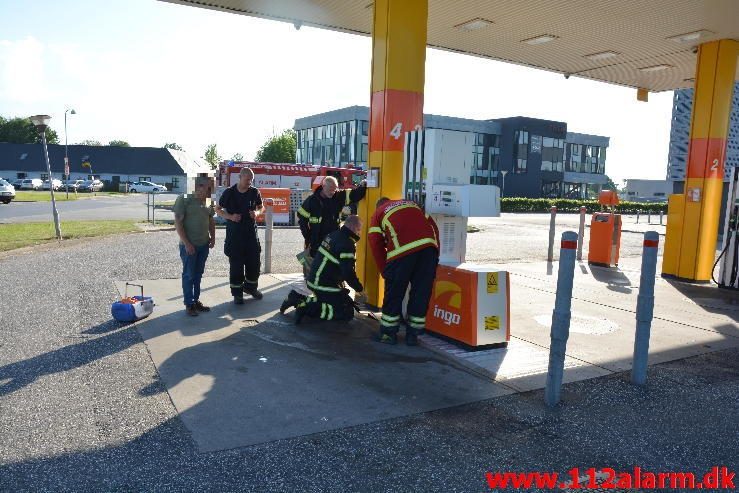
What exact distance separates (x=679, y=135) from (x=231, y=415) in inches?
2094

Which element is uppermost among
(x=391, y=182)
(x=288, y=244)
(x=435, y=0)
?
(x=435, y=0)

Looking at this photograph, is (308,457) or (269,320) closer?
(308,457)

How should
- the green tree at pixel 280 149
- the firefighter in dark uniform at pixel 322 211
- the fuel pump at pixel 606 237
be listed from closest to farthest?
the firefighter in dark uniform at pixel 322 211
the fuel pump at pixel 606 237
the green tree at pixel 280 149

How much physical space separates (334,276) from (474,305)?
1.68 meters

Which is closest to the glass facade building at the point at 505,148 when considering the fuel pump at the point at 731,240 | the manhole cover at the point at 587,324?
the fuel pump at the point at 731,240

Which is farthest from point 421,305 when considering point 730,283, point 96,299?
point 730,283

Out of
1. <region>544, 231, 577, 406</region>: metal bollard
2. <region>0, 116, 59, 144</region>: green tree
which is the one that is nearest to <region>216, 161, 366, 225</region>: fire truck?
<region>544, 231, 577, 406</region>: metal bollard

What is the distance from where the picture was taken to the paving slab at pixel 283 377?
13.1ft

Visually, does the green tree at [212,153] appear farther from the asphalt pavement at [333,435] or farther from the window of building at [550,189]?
the asphalt pavement at [333,435]

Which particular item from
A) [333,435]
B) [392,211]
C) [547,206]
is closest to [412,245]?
[392,211]

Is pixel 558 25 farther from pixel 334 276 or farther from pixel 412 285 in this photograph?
pixel 334 276

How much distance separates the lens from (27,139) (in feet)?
321

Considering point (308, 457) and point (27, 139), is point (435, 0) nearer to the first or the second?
point (308, 457)

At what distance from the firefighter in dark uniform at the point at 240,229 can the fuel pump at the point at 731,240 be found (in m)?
8.23
